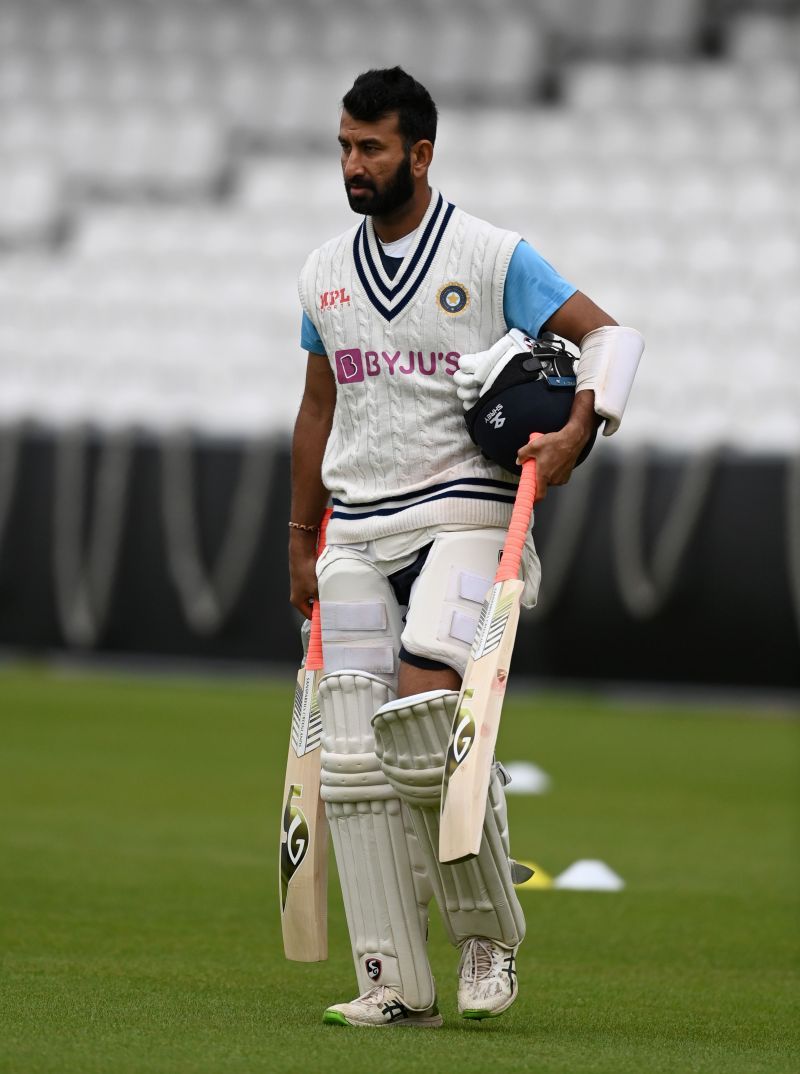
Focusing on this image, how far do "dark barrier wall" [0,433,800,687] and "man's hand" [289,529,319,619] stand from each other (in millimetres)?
8586

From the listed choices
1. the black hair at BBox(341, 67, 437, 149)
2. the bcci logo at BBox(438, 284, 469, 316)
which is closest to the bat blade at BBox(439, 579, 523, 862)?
the bcci logo at BBox(438, 284, 469, 316)

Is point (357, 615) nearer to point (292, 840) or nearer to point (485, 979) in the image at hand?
point (292, 840)

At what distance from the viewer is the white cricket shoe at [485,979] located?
13.9ft

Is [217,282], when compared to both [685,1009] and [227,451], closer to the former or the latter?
[227,451]

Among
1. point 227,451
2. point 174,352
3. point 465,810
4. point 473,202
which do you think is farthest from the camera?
point 473,202

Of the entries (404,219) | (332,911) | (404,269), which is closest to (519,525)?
(404,269)

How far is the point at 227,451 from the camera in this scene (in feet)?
47.0

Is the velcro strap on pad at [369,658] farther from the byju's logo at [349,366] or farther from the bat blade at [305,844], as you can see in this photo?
the byju's logo at [349,366]

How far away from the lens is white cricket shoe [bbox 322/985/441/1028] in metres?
4.21

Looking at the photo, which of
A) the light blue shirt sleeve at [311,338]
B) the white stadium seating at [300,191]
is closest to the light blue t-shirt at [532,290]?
the light blue shirt sleeve at [311,338]

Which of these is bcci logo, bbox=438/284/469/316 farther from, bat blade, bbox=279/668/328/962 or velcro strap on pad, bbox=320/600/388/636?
bat blade, bbox=279/668/328/962

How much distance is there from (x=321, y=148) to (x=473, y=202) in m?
2.62

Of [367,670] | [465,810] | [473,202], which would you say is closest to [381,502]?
[367,670]

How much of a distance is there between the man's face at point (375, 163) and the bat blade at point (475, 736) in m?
0.90
